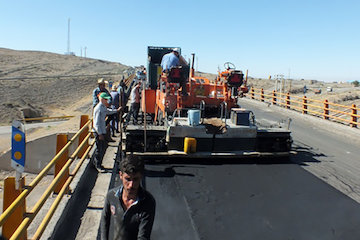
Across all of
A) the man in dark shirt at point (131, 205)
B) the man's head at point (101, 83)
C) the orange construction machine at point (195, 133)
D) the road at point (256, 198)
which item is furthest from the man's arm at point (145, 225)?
the man's head at point (101, 83)

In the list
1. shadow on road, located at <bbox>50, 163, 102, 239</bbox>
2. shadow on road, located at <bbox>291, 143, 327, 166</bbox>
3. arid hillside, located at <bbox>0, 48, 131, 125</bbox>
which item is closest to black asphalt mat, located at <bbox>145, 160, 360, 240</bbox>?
shadow on road, located at <bbox>291, 143, 327, 166</bbox>

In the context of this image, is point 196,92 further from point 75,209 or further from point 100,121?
point 75,209

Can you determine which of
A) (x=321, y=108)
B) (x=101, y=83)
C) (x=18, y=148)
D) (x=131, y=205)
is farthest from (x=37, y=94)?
(x=131, y=205)

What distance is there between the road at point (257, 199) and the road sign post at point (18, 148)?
6.66 ft

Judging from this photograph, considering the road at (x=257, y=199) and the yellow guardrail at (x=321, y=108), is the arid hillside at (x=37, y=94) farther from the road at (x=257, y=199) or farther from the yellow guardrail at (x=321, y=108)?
the road at (x=257, y=199)

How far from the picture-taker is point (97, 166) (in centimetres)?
638

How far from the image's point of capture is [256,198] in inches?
223

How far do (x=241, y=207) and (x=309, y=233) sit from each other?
1159 millimetres

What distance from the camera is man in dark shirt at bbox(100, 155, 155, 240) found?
2479mm

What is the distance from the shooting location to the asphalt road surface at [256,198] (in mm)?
4605

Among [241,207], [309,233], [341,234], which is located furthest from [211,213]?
[341,234]

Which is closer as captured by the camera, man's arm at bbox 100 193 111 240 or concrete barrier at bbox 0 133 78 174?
man's arm at bbox 100 193 111 240

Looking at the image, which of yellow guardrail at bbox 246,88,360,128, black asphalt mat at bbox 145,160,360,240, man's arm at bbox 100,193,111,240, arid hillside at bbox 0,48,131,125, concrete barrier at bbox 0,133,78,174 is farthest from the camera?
arid hillside at bbox 0,48,131,125

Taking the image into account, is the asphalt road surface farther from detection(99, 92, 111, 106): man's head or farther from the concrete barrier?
the concrete barrier
